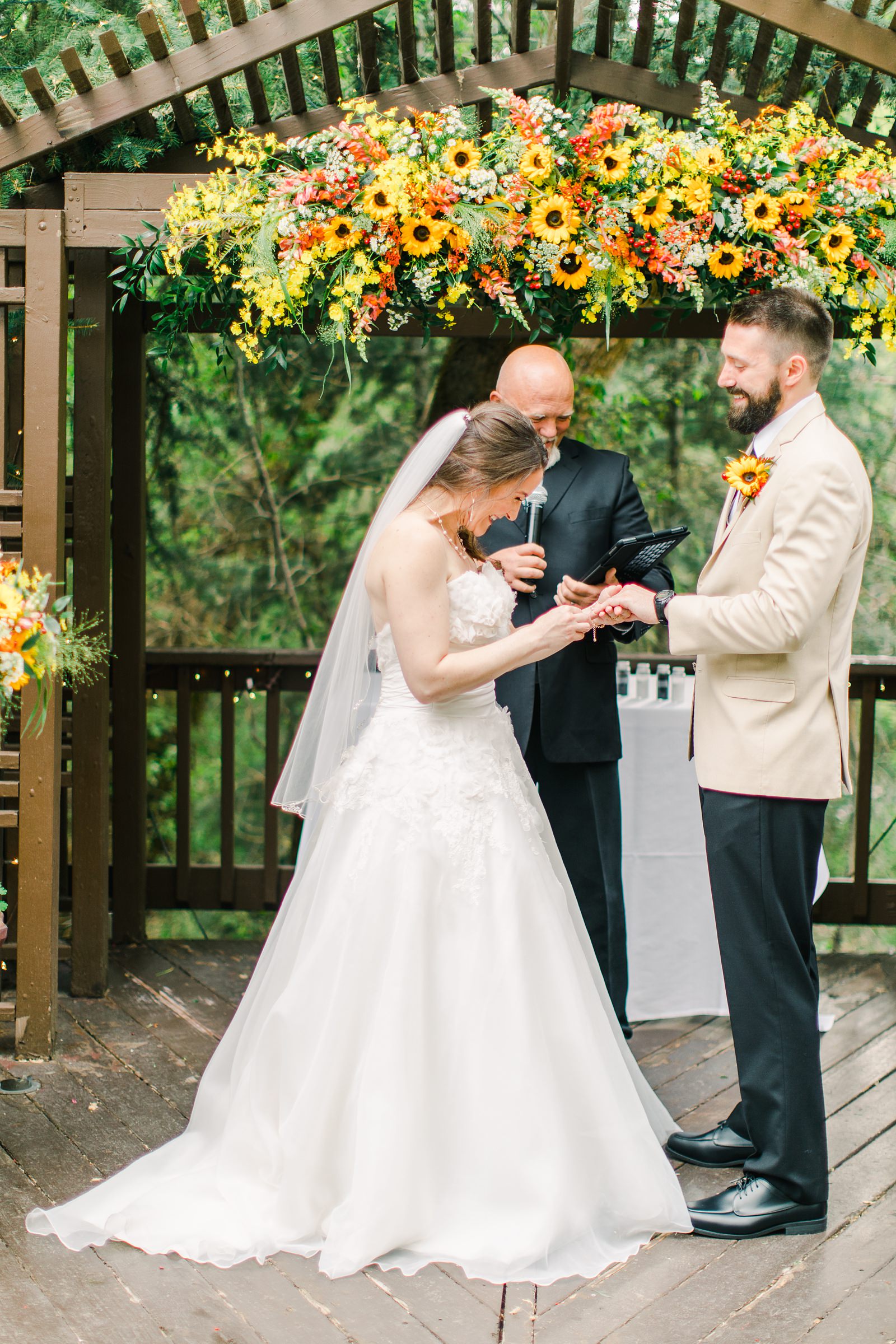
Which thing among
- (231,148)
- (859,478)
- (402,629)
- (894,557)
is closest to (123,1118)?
(402,629)

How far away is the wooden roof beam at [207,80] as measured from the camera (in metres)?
3.12

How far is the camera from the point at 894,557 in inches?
278

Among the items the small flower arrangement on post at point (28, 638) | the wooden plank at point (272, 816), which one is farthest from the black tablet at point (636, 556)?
the wooden plank at point (272, 816)

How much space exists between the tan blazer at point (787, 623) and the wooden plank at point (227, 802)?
2.49 meters

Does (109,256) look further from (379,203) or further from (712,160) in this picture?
(712,160)

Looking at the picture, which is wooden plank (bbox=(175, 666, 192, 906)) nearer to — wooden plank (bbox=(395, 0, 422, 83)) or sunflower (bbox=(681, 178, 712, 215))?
wooden plank (bbox=(395, 0, 422, 83))

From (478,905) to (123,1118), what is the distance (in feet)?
4.04

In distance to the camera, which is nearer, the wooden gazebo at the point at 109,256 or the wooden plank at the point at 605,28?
the wooden gazebo at the point at 109,256

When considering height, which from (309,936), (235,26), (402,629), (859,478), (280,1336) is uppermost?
(235,26)

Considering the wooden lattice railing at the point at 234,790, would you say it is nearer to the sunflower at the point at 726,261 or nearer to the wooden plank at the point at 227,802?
the wooden plank at the point at 227,802

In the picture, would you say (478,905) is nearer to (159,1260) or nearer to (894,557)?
(159,1260)

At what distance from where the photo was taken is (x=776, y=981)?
2520 millimetres

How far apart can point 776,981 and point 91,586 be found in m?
2.39

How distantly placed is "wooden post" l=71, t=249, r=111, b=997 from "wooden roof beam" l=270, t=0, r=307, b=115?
755 millimetres
